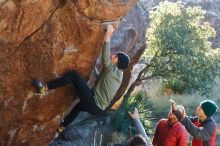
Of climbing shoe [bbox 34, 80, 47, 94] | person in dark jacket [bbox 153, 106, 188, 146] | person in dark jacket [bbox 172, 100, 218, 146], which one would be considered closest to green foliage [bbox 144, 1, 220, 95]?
person in dark jacket [bbox 153, 106, 188, 146]

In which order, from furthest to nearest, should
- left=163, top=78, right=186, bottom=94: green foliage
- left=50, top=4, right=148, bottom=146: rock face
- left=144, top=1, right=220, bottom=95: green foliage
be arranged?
left=163, top=78, right=186, bottom=94: green foliage, left=144, top=1, right=220, bottom=95: green foliage, left=50, top=4, right=148, bottom=146: rock face

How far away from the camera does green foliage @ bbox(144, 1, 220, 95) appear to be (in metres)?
18.0

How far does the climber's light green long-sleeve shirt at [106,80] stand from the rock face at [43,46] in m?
0.52

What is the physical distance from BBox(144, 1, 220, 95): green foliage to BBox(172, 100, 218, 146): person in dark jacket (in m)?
9.98

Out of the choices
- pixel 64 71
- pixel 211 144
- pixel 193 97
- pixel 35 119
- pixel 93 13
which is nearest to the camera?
pixel 211 144

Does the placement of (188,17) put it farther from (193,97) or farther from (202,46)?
(193,97)

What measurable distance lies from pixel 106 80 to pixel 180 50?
9566 mm

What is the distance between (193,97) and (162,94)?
5.39 ft

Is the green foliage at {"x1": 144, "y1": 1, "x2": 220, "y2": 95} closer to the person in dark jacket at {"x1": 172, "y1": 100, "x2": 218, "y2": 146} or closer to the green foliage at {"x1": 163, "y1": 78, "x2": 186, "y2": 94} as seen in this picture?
the green foliage at {"x1": 163, "y1": 78, "x2": 186, "y2": 94}

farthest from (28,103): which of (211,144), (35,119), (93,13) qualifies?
(211,144)

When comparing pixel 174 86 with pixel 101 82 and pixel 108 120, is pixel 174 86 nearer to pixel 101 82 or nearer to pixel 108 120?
pixel 108 120

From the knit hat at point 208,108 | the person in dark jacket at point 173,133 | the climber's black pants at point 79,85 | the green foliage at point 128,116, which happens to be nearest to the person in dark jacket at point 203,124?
the knit hat at point 208,108

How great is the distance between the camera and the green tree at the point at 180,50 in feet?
58.9

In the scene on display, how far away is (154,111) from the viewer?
2106cm
